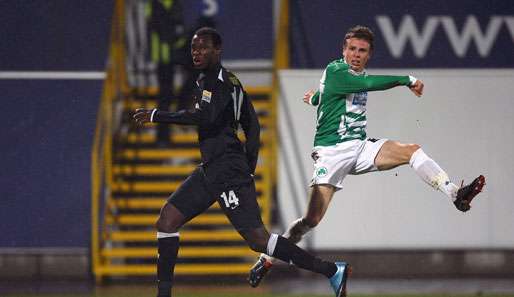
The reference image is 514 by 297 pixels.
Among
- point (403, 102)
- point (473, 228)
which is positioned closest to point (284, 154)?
point (403, 102)

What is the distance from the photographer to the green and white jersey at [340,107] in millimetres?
8969

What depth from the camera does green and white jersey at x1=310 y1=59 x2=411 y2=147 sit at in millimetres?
8969

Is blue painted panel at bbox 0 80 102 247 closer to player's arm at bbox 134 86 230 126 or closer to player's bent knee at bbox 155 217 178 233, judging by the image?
player's bent knee at bbox 155 217 178 233

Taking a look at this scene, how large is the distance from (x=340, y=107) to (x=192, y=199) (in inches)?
65.7

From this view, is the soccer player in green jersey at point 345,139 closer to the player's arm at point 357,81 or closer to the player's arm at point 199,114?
the player's arm at point 357,81

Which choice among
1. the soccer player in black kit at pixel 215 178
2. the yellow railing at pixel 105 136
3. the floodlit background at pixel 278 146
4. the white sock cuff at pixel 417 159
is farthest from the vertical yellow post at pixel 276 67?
the soccer player in black kit at pixel 215 178

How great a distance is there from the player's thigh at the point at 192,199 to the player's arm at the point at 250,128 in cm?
46

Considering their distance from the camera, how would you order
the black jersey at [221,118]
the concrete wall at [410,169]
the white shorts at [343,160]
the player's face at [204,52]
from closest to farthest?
1. the black jersey at [221,118]
2. the player's face at [204,52]
3. the white shorts at [343,160]
4. the concrete wall at [410,169]

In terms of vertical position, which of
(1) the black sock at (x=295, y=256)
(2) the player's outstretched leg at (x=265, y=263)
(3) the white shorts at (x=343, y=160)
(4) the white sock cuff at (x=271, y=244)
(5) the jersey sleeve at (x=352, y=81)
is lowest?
(2) the player's outstretched leg at (x=265, y=263)

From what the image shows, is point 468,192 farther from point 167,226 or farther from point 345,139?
point 167,226


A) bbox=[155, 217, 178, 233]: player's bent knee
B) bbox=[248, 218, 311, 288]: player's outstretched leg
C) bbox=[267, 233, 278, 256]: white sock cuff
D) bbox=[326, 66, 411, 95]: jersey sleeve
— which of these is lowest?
bbox=[248, 218, 311, 288]: player's outstretched leg

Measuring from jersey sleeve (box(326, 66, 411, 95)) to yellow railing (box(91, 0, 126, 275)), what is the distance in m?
4.09

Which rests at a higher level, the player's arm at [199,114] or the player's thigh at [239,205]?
the player's arm at [199,114]

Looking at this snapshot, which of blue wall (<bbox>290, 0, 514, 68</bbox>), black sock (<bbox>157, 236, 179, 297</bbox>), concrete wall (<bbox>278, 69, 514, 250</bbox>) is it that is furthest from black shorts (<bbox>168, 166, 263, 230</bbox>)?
blue wall (<bbox>290, 0, 514, 68</bbox>)
